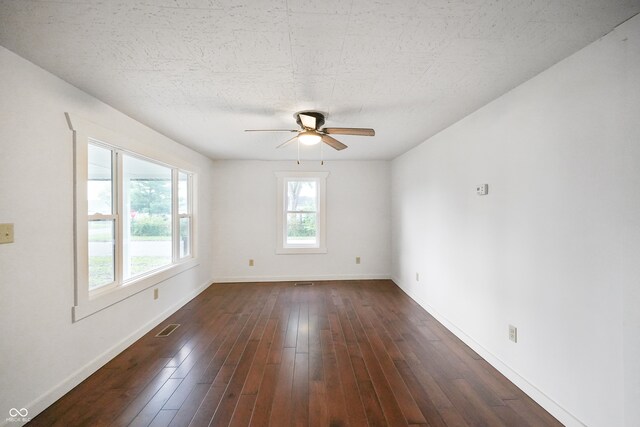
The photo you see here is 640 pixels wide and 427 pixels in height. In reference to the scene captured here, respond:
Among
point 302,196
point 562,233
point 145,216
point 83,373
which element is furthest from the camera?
point 302,196

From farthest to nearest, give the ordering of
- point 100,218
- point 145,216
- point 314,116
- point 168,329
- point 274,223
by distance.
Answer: point 274,223 < point 145,216 < point 168,329 < point 314,116 < point 100,218

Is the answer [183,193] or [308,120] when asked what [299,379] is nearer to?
[308,120]

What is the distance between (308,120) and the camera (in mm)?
2484

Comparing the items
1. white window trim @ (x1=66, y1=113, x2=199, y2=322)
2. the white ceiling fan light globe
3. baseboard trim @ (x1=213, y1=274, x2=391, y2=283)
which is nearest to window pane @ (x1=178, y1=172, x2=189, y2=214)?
white window trim @ (x1=66, y1=113, x2=199, y2=322)

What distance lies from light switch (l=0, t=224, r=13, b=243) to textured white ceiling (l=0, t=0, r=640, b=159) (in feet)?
3.55

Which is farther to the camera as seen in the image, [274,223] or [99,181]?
[274,223]

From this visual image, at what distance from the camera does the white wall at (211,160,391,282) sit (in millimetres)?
5152

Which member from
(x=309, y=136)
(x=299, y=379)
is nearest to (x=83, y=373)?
(x=299, y=379)

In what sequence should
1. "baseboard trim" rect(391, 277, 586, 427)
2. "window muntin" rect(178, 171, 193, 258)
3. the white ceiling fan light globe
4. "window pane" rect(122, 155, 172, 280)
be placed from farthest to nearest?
"window muntin" rect(178, 171, 193, 258)
"window pane" rect(122, 155, 172, 280)
the white ceiling fan light globe
"baseboard trim" rect(391, 277, 586, 427)

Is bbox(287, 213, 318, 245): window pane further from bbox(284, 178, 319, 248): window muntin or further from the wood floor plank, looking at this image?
the wood floor plank

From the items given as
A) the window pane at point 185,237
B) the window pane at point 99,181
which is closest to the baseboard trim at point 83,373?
the window pane at point 185,237

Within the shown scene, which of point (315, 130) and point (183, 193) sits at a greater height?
point (315, 130)

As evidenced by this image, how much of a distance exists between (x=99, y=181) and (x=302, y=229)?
340cm

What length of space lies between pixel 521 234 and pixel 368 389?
66.9 inches
